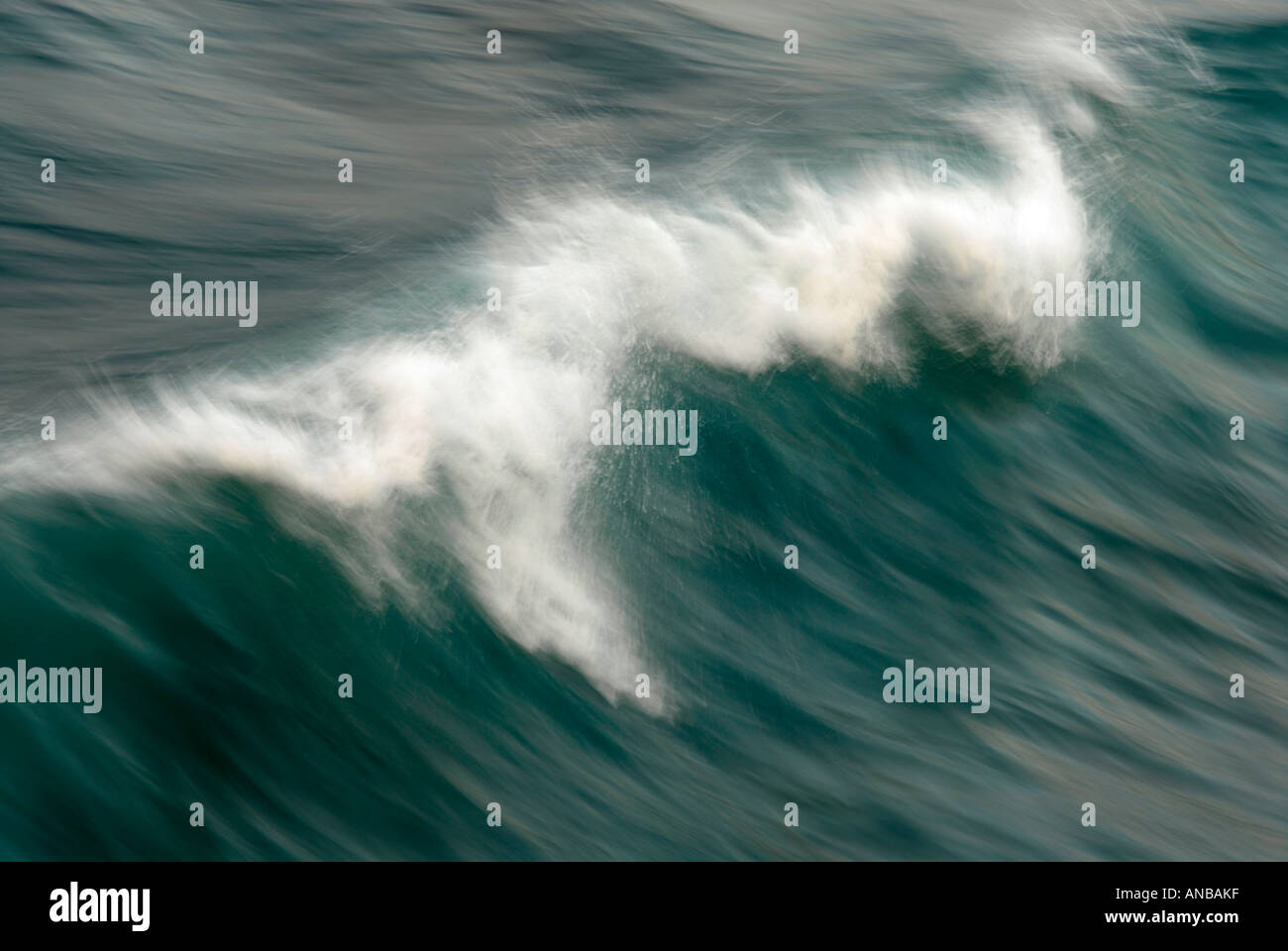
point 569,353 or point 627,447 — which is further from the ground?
point 569,353

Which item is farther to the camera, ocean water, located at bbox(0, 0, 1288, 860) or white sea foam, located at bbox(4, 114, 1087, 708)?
white sea foam, located at bbox(4, 114, 1087, 708)

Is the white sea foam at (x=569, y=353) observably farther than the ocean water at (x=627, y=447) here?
Yes

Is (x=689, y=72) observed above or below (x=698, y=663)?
above

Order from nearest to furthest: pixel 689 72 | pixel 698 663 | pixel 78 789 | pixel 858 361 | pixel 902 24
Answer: pixel 78 789, pixel 698 663, pixel 858 361, pixel 689 72, pixel 902 24

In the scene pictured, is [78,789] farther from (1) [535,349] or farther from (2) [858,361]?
(2) [858,361]

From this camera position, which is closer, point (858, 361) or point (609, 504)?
point (609, 504)

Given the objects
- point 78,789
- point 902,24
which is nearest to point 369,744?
point 78,789

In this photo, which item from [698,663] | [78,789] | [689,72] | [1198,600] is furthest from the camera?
[689,72]

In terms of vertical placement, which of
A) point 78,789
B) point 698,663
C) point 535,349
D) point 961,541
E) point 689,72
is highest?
point 689,72
